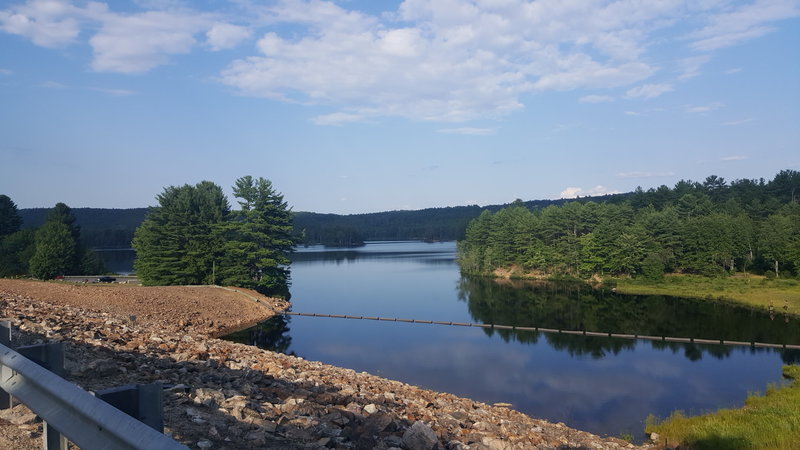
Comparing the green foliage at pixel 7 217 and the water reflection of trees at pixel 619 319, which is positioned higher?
the green foliage at pixel 7 217

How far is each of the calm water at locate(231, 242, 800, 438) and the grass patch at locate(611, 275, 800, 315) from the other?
3732mm

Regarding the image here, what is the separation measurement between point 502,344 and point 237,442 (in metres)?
28.9

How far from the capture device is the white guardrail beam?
9.22 feet

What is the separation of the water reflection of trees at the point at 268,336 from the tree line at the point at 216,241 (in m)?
11.0

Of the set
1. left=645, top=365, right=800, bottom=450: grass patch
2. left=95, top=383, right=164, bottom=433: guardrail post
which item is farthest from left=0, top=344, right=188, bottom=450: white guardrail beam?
left=645, top=365, right=800, bottom=450: grass patch

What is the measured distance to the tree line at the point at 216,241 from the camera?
→ 5069 cm

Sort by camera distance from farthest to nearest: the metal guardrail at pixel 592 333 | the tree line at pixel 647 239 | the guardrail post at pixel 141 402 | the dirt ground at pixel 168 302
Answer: the tree line at pixel 647 239 < the metal guardrail at pixel 592 333 < the dirt ground at pixel 168 302 < the guardrail post at pixel 141 402

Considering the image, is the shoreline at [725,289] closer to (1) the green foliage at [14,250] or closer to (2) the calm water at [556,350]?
(2) the calm water at [556,350]

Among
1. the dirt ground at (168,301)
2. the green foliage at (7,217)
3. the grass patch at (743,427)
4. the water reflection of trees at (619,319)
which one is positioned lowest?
the water reflection of trees at (619,319)

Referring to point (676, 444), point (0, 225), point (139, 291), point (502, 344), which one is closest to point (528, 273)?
point (502, 344)

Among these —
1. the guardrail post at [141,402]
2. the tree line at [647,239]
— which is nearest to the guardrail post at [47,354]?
the guardrail post at [141,402]

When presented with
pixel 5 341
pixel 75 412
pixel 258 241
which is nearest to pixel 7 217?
pixel 258 241

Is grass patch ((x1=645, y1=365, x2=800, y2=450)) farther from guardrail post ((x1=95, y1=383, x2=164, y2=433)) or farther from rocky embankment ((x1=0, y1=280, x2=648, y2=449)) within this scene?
guardrail post ((x1=95, y1=383, x2=164, y2=433))

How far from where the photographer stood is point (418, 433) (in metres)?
9.09
